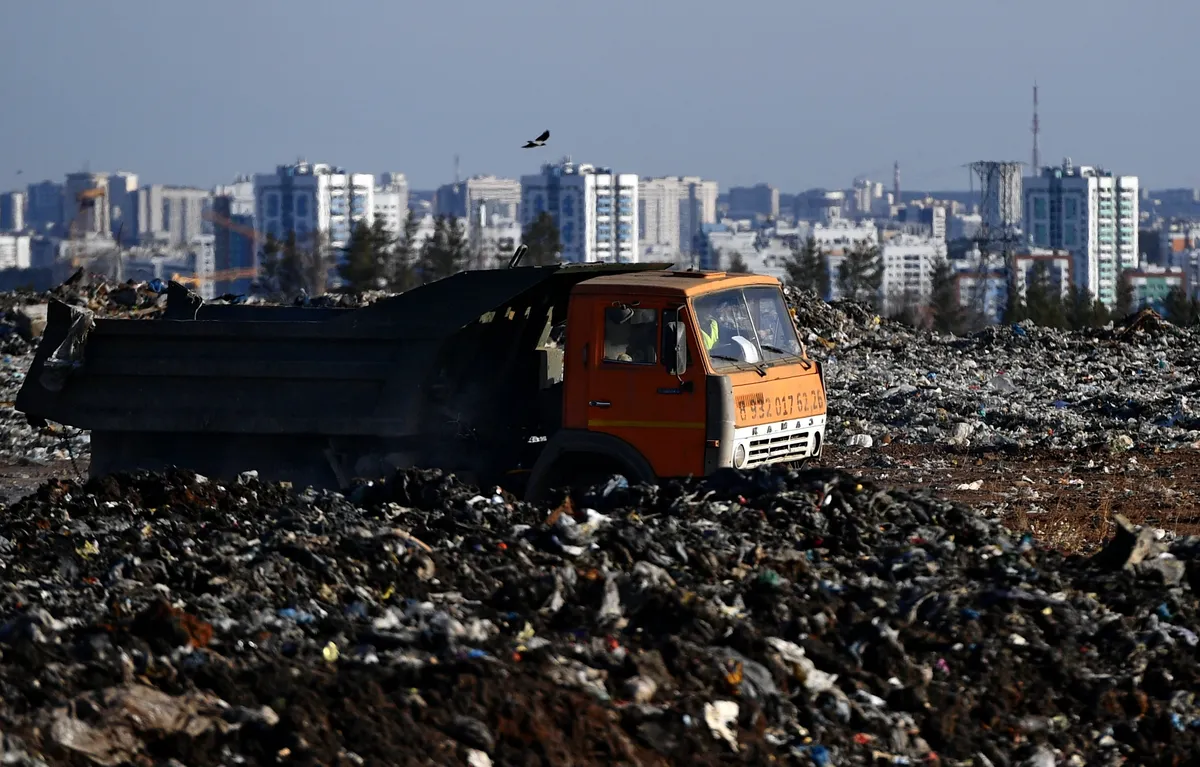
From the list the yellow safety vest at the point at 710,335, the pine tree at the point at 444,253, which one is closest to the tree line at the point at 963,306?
the pine tree at the point at 444,253

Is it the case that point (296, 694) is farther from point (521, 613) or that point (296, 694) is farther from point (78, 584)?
point (78, 584)

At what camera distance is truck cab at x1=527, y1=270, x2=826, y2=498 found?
872 cm

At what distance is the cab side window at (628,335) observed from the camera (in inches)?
348

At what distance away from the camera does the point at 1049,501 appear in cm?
1073

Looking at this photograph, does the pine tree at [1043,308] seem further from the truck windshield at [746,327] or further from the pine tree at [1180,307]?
the truck windshield at [746,327]

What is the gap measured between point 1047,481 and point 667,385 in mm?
4315

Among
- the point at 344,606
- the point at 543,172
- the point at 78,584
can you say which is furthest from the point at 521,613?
the point at 543,172

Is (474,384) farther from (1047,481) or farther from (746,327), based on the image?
(1047,481)

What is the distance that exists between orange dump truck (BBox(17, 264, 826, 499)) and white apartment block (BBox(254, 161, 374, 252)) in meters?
138

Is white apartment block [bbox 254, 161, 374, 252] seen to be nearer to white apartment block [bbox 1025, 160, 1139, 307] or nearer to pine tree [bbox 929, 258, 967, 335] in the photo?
white apartment block [bbox 1025, 160, 1139, 307]

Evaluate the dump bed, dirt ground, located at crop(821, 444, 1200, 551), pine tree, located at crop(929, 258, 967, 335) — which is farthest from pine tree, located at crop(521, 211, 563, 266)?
the dump bed

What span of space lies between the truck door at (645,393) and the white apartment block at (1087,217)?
137896 mm

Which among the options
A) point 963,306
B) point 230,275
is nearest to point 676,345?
point 963,306

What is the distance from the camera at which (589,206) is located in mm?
142125
